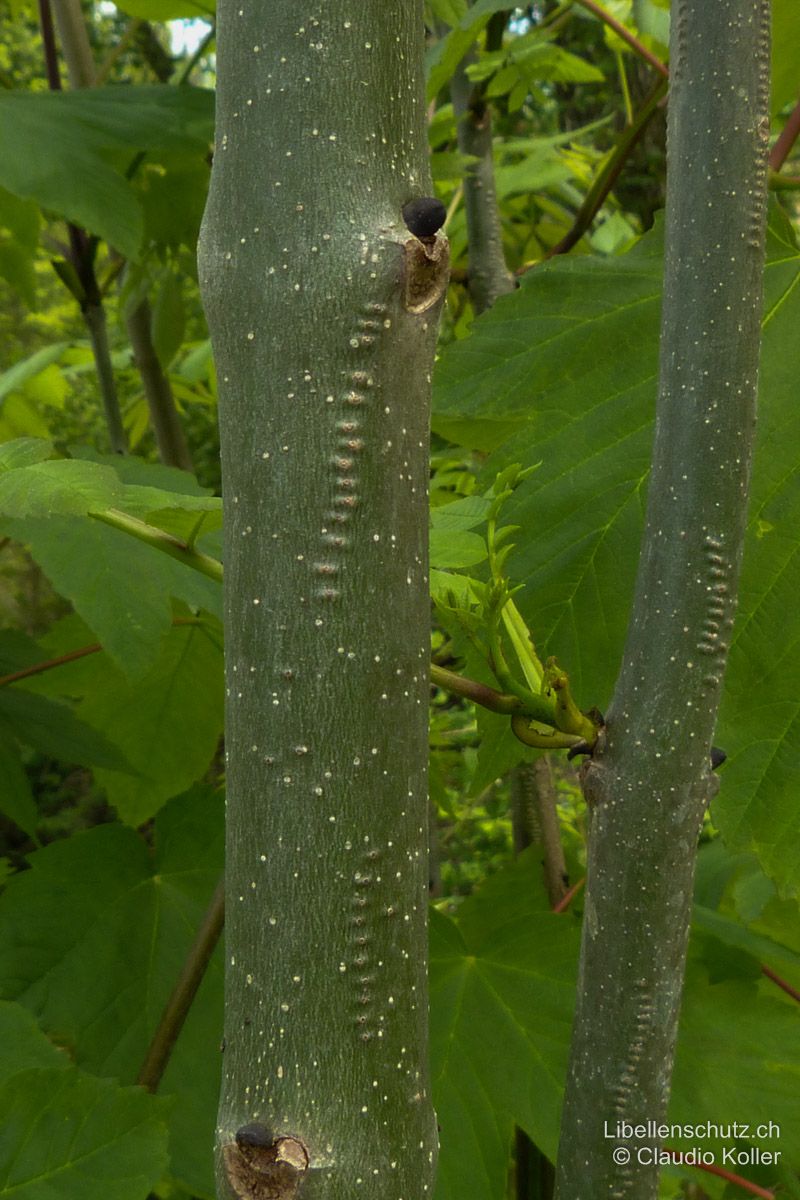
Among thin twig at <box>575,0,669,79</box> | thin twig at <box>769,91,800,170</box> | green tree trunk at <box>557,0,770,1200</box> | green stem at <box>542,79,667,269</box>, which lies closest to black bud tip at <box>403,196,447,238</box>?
green tree trunk at <box>557,0,770,1200</box>

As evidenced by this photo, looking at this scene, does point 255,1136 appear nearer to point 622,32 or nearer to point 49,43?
point 622,32

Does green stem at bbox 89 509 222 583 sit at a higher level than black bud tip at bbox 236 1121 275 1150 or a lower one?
higher

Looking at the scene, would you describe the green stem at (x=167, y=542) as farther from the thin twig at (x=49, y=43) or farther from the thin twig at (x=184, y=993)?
the thin twig at (x=49, y=43)

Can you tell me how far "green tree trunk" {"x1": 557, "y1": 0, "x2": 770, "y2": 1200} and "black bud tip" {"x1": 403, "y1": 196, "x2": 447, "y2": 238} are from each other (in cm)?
18

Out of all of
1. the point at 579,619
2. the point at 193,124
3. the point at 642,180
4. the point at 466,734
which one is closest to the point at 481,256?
the point at 193,124

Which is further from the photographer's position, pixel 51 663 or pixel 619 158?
pixel 619 158

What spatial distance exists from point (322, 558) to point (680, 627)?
0.21m

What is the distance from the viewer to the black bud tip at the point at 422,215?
394 mm

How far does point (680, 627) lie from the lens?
525mm

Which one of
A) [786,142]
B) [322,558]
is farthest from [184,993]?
[786,142]

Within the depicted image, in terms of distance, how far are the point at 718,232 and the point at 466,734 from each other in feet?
4.24

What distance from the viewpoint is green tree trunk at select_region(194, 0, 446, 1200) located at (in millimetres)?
386

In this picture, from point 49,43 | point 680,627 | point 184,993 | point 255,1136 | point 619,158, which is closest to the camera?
point 255,1136

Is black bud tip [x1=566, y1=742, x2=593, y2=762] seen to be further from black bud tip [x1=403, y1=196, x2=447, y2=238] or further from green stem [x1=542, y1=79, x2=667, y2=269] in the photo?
green stem [x1=542, y1=79, x2=667, y2=269]
